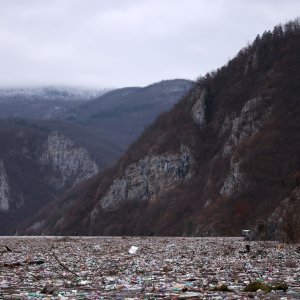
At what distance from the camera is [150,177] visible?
121125mm

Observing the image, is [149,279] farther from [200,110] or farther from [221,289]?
[200,110]

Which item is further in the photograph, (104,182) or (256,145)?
(104,182)

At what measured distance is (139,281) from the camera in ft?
58.0

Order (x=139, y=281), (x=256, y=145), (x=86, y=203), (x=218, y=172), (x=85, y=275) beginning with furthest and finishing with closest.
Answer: (x=86, y=203)
(x=218, y=172)
(x=256, y=145)
(x=85, y=275)
(x=139, y=281)

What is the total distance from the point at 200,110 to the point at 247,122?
20390mm

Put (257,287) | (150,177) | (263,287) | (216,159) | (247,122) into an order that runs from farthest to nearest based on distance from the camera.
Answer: (150,177) → (216,159) → (247,122) → (257,287) → (263,287)

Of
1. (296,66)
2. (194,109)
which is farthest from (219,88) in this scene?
(296,66)

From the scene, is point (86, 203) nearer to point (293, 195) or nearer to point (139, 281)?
point (293, 195)

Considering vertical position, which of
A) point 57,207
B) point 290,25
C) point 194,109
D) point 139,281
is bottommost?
point 57,207

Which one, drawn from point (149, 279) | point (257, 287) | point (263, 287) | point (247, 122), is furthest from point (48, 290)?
point (247, 122)

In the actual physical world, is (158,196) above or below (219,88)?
below

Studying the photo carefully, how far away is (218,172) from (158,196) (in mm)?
17294

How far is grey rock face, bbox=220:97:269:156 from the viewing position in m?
103

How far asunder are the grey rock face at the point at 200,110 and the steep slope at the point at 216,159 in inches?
7.7
